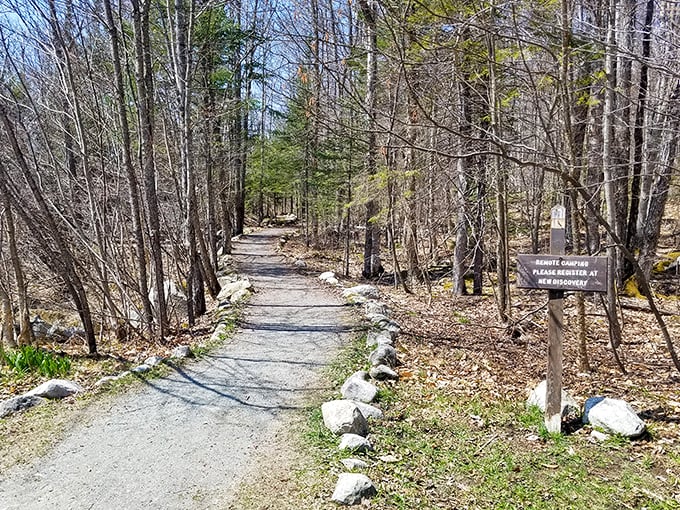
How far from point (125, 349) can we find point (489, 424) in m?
5.69

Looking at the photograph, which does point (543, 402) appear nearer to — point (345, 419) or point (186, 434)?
point (345, 419)

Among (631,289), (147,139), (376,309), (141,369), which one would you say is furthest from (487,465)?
(631,289)

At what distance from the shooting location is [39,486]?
3398 millimetres

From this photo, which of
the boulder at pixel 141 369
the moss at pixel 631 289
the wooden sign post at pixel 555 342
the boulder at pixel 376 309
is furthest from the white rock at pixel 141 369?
the moss at pixel 631 289

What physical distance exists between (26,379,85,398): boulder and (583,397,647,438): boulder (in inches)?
201

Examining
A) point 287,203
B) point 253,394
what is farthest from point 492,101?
point 287,203

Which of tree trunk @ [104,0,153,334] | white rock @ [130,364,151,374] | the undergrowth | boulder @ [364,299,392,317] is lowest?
the undergrowth

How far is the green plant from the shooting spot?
612 centimetres

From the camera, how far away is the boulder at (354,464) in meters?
3.44

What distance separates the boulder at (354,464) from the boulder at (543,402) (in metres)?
1.79

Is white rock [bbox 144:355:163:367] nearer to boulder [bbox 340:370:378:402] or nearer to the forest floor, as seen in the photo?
the forest floor

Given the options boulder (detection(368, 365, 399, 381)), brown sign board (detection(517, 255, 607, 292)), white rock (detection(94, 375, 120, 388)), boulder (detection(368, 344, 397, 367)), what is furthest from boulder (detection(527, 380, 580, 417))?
white rock (detection(94, 375, 120, 388))

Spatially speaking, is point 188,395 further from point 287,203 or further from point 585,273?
point 287,203

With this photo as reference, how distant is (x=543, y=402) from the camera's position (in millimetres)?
4375
